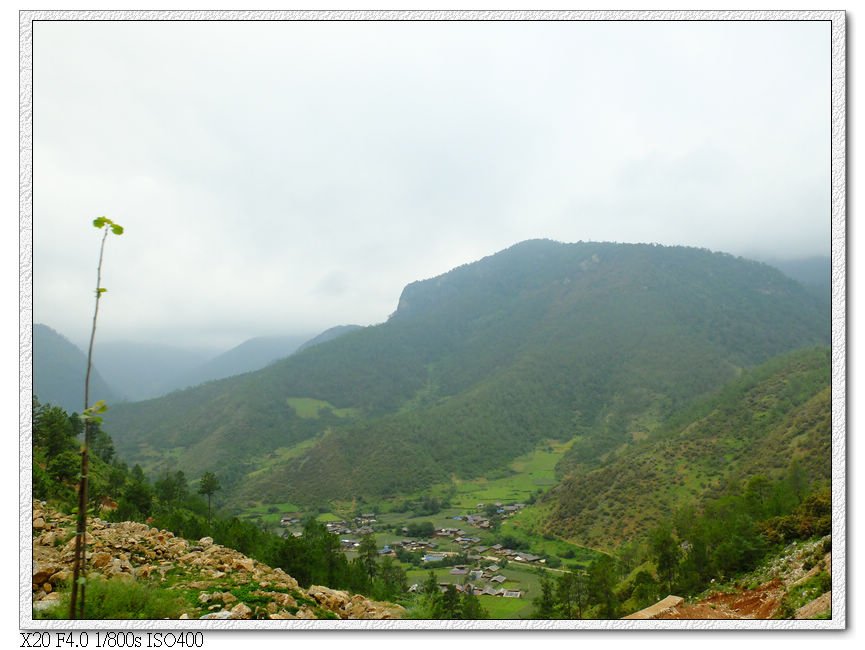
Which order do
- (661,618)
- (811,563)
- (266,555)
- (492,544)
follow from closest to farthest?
(661,618) < (811,563) < (266,555) < (492,544)

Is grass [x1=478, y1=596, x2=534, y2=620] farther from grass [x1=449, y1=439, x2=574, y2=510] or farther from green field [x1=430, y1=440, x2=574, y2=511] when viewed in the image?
grass [x1=449, y1=439, x2=574, y2=510]

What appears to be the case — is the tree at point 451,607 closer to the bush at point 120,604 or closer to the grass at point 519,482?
the bush at point 120,604

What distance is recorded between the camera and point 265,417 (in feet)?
210

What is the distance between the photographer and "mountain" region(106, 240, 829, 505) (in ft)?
164

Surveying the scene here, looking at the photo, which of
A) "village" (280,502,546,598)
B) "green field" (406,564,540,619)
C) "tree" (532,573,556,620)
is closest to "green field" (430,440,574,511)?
"village" (280,502,546,598)

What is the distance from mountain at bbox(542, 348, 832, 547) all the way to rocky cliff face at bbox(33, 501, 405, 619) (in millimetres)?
16404

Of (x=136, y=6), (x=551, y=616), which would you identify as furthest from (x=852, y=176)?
(x=136, y=6)

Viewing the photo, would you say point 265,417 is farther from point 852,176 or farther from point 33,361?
point 852,176

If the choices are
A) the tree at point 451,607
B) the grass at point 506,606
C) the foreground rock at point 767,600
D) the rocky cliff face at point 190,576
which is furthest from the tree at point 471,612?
the foreground rock at point 767,600

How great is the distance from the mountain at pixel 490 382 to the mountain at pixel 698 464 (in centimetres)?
988

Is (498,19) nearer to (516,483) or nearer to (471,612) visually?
(471,612)

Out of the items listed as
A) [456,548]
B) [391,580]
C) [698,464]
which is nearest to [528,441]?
[698,464]

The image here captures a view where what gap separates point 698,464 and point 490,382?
46.2 m

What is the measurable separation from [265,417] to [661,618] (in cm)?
6493
